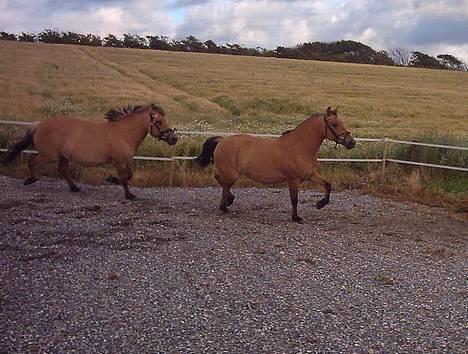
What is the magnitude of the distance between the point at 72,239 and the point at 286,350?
12.0 feet

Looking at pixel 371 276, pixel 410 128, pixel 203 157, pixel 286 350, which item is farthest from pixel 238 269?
pixel 410 128

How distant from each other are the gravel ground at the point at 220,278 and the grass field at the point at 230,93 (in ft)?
12.1

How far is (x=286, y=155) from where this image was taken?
923cm

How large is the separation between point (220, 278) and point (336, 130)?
374cm

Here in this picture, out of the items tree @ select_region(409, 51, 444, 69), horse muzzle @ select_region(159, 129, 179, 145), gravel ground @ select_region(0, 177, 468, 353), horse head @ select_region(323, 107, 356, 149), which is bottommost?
gravel ground @ select_region(0, 177, 468, 353)

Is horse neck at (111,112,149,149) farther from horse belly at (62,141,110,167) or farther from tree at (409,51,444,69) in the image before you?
tree at (409,51,444,69)

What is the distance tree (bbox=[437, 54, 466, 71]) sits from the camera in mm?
84250

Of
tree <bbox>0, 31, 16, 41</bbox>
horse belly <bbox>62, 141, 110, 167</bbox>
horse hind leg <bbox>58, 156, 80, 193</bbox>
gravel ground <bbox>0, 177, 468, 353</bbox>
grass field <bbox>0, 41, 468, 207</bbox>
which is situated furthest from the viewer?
tree <bbox>0, 31, 16, 41</bbox>

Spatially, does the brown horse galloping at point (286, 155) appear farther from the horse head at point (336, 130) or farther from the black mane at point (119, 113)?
the black mane at point (119, 113)

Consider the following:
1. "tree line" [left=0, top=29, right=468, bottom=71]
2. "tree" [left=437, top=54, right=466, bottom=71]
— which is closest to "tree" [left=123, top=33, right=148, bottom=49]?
"tree line" [left=0, top=29, right=468, bottom=71]

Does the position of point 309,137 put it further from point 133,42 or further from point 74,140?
point 133,42

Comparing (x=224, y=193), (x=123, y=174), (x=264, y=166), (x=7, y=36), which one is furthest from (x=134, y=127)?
(x=7, y=36)

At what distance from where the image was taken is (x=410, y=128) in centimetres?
2516

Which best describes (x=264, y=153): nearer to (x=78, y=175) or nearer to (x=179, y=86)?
(x=78, y=175)
